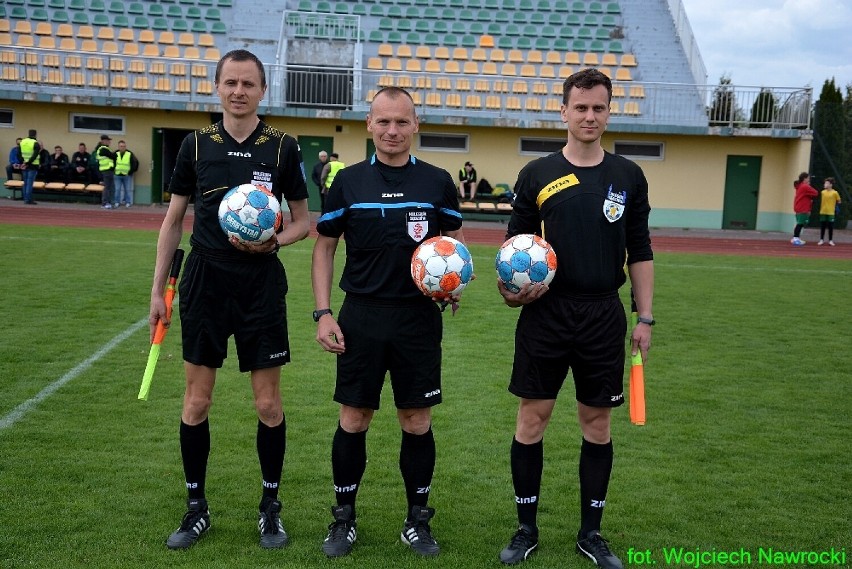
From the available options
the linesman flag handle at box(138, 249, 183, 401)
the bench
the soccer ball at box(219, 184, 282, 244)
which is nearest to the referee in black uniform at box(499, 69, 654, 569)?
the soccer ball at box(219, 184, 282, 244)

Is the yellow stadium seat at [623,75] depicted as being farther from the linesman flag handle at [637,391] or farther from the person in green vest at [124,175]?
the linesman flag handle at [637,391]

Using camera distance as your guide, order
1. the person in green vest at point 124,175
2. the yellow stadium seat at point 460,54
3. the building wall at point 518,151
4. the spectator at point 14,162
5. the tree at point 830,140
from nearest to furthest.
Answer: the spectator at point 14,162, the person in green vest at point 124,175, the building wall at point 518,151, the tree at point 830,140, the yellow stadium seat at point 460,54

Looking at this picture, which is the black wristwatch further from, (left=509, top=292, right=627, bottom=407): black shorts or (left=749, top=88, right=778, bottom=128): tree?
(left=749, top=88, right=778, bottom=128): tree

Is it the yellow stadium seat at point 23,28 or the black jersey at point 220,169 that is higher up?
the yellow stadium seat at point 23,28

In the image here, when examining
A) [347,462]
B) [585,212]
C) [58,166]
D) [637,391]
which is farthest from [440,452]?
[58,166]

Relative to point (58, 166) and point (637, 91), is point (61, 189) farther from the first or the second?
point (637, 91)

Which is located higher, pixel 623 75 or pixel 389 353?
pixel 623 75

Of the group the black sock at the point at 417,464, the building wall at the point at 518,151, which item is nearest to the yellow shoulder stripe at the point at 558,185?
the black sock at the point at 417,464

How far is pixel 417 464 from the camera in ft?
13.5

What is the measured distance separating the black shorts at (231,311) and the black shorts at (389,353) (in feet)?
1.09

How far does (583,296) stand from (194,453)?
77.5 inches

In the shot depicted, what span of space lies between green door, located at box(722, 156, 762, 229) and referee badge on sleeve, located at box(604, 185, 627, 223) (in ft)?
79.4

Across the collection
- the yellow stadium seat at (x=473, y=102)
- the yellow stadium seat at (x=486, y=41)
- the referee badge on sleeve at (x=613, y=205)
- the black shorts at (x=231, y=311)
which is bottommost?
the black shorts at (x=231, y=311)

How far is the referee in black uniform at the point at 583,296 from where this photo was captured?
3869 millimetres
